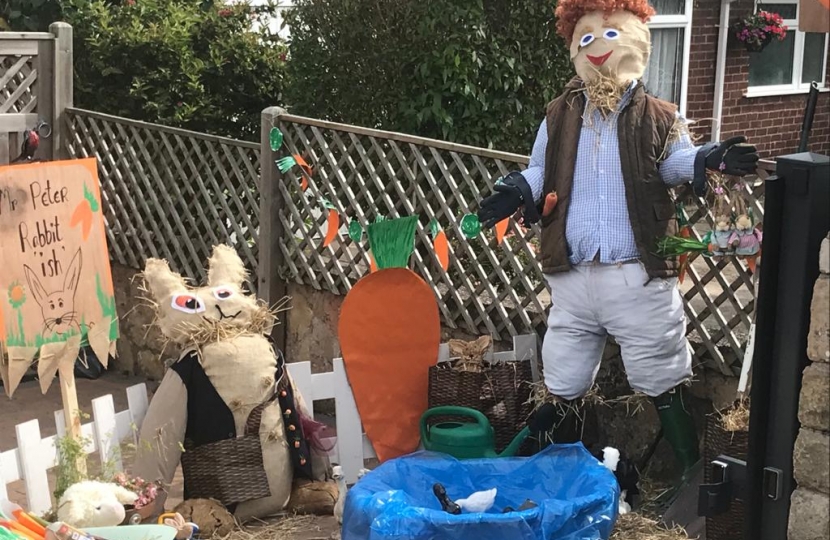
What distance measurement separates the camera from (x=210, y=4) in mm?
7855

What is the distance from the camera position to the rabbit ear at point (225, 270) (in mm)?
4516

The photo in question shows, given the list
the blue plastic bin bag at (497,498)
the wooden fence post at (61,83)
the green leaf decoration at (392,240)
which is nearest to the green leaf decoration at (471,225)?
the green leaf decoration at (392,240)

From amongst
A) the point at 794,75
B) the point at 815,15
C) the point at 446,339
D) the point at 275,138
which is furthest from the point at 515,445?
the point at 794,75

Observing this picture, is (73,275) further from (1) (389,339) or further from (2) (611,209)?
(2) (611,209)

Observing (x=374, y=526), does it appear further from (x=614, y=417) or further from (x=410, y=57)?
(x=410, y=57)

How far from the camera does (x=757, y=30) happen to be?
966 cm

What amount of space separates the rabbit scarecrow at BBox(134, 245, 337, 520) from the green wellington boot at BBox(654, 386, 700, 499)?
147 cm

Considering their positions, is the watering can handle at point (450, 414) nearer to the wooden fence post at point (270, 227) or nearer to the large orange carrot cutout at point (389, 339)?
the large orange carrot cutout at point (389, 339)

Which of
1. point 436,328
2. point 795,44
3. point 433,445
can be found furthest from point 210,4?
point 795,44

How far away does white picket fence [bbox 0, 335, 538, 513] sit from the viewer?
4031 millimetres

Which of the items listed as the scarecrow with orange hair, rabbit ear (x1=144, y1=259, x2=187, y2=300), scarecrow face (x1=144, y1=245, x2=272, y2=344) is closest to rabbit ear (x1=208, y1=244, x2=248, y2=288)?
scarecrow face (x1=144, y1=245, x2=272, y2=344)

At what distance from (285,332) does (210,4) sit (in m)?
2.95

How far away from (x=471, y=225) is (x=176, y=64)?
3.07m

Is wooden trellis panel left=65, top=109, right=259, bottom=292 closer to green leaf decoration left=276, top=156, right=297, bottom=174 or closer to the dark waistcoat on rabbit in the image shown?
green leaf decoration left=276, top=156, right=297, bottom=174
